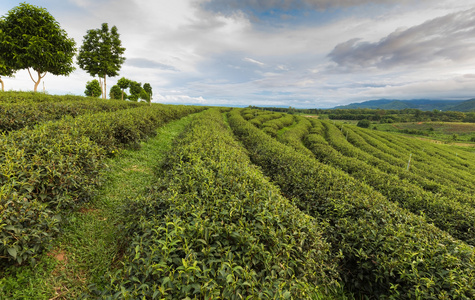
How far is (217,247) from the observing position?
239 centimetres

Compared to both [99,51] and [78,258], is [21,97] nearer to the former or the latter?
[78,258]

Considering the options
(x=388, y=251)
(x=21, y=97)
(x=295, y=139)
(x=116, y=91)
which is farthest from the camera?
(x=116, y=91)

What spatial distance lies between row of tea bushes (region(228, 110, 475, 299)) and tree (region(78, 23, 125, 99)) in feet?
109

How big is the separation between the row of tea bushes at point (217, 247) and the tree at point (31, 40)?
23.7 metres

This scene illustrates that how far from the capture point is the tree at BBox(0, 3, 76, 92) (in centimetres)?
1619

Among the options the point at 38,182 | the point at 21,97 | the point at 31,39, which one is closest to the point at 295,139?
the point at 38,182

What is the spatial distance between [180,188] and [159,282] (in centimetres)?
185

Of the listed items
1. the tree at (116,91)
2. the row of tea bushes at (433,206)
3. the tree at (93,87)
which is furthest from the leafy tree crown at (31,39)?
the tree at (116,91)

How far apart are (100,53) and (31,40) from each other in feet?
42.4

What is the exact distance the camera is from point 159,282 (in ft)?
6.59

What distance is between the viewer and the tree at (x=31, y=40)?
16188 mm

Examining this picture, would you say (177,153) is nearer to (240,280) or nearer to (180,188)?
(180,188)

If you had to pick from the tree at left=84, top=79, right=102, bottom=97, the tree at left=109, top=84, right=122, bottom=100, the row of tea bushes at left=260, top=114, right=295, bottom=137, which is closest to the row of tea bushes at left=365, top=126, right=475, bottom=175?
the row of tea bushes at left=260, top=114, right=295, bottom=137

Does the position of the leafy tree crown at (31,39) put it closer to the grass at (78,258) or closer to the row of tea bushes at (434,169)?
the grass at (78,258)
